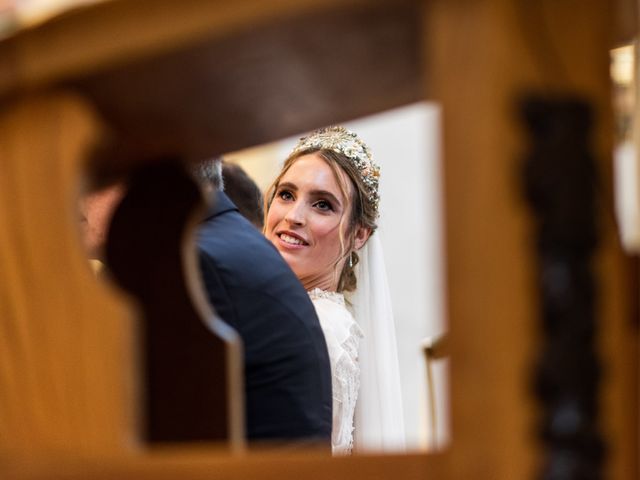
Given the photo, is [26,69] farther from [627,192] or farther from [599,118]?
[627,192]

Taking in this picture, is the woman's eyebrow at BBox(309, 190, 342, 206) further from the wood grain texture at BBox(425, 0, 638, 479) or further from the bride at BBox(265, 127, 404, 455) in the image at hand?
the wood grain texture at BBox(425, 0, 638, 479)

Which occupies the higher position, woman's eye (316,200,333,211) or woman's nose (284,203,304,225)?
woman's eye (316,200,333,211)

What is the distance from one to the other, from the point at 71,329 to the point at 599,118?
50 cm

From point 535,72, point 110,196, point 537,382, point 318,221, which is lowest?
point 537,382

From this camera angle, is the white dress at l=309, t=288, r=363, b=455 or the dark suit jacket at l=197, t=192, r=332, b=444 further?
the white dress at l=309, t=288, r=363, b=455

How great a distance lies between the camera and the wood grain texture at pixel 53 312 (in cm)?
106

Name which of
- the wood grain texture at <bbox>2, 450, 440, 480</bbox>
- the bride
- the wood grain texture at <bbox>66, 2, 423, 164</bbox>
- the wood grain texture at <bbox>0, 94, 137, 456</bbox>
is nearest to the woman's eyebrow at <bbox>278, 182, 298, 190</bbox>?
the bride

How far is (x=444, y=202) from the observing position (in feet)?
3.06

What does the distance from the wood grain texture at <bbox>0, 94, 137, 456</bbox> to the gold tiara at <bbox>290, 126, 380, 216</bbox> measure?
3.40 metres

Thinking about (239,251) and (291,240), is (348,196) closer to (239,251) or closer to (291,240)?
(291,240)

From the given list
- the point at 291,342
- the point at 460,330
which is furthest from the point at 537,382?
the point at 291,342

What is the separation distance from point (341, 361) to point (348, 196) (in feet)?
2.47

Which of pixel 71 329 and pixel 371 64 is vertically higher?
pixel 371 64

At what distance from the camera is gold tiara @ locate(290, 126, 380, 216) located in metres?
4.52
